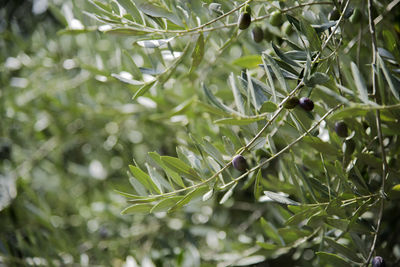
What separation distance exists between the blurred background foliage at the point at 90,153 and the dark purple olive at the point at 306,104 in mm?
287

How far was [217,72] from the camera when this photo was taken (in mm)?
857

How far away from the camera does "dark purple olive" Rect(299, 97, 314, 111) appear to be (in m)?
0.40

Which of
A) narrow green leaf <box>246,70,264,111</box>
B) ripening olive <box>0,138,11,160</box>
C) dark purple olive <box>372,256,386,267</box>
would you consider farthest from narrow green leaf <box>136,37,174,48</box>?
ripening olive <box>0,138,11,160</box>

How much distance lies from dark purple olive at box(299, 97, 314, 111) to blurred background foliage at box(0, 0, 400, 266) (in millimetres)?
287

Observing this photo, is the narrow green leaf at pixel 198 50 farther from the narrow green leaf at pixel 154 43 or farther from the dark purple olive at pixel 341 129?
the dark purple olive at pixel 341 129

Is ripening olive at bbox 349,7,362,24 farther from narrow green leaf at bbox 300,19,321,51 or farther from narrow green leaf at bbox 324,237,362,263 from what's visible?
narrow green leaf at bbox 324,237,362,263

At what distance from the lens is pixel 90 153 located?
1.11 metres

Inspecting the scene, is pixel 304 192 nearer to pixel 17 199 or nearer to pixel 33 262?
pixel 33 262

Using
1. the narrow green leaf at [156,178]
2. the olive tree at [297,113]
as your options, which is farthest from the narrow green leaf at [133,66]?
the narrow green leaf at [156,178]

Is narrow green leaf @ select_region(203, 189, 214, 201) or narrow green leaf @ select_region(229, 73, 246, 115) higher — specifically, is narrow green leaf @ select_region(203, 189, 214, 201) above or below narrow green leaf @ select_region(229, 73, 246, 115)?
below

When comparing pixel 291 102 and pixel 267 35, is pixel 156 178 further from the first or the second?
pixel 267 35

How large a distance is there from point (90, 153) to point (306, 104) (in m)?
0.83

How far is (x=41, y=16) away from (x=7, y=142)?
15.9 inches

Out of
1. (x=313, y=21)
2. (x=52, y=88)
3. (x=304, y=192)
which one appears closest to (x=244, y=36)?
(x=313, y=21)
